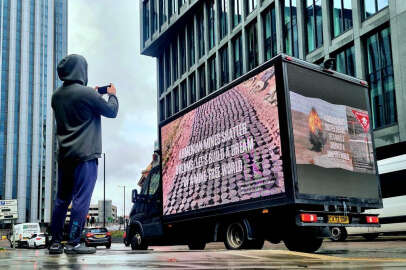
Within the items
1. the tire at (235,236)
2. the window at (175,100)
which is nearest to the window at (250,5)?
the window at (175,100)

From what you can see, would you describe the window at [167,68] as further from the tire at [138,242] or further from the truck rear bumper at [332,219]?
the truck rear bumper at [332,219]

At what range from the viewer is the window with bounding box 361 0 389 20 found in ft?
77.4

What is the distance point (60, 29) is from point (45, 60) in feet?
47.6

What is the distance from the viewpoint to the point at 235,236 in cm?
1116

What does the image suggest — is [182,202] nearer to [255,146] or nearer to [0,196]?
[255,146]

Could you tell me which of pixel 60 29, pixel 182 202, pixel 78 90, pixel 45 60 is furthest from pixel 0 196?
pixel 78 90

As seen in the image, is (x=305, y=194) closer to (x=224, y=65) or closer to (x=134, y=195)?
(x=134, y=195)

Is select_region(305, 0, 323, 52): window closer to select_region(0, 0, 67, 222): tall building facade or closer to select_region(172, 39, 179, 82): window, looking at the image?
select_region(172, 39, 179, 82): window

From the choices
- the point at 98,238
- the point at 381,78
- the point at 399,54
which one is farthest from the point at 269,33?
the point at 98,238

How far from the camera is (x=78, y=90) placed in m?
4.80

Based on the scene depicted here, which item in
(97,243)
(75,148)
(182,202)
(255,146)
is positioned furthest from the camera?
(97,243)

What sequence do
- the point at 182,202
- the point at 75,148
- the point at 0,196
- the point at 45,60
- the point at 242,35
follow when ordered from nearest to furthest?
the point at 75,148 < the point at 182,202 < the point at 242,35 < the point at 0,196 < the point at 45,60

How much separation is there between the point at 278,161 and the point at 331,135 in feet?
4.90

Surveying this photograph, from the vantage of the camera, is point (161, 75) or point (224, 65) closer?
point (224, 65)
